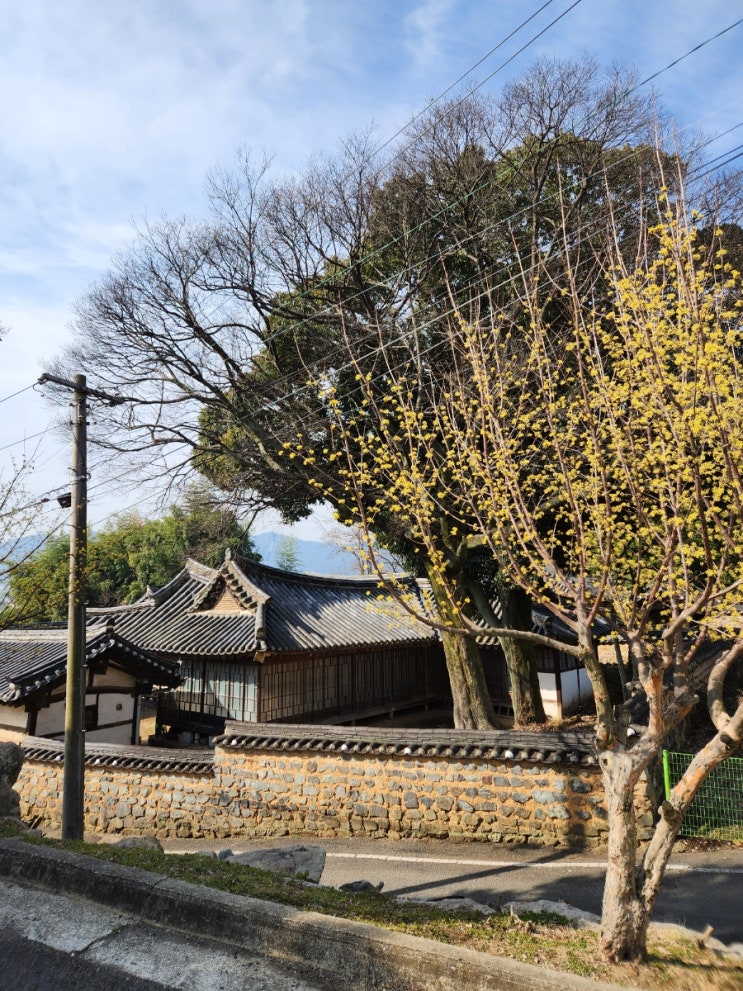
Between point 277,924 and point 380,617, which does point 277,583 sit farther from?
point 277,924

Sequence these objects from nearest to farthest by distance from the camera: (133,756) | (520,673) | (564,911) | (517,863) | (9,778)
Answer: (564,911), (9,778), (517,863), (133,756), (520,673)

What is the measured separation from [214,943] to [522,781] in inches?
270

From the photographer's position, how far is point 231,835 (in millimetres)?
11727

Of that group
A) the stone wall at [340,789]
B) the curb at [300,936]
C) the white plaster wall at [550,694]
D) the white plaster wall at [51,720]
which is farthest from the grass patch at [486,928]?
the white plaster wall at [550,694]

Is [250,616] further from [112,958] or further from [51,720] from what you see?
[112,958]

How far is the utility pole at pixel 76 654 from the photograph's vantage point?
8.55m

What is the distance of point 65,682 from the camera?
1456 cm

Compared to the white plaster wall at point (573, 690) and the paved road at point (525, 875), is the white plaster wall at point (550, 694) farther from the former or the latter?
the paved road at point (525, 875)

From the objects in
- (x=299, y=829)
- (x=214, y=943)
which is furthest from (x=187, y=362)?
(x=214, y=943)

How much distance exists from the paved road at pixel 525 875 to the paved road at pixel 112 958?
4648 mm

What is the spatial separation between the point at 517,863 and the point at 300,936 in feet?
20.6

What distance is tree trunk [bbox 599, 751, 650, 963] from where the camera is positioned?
4.49 meters

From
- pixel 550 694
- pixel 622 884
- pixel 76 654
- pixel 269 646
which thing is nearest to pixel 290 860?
pixel 76 654

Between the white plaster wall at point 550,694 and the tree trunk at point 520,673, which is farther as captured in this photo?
the white plaster wall at point 550,694
